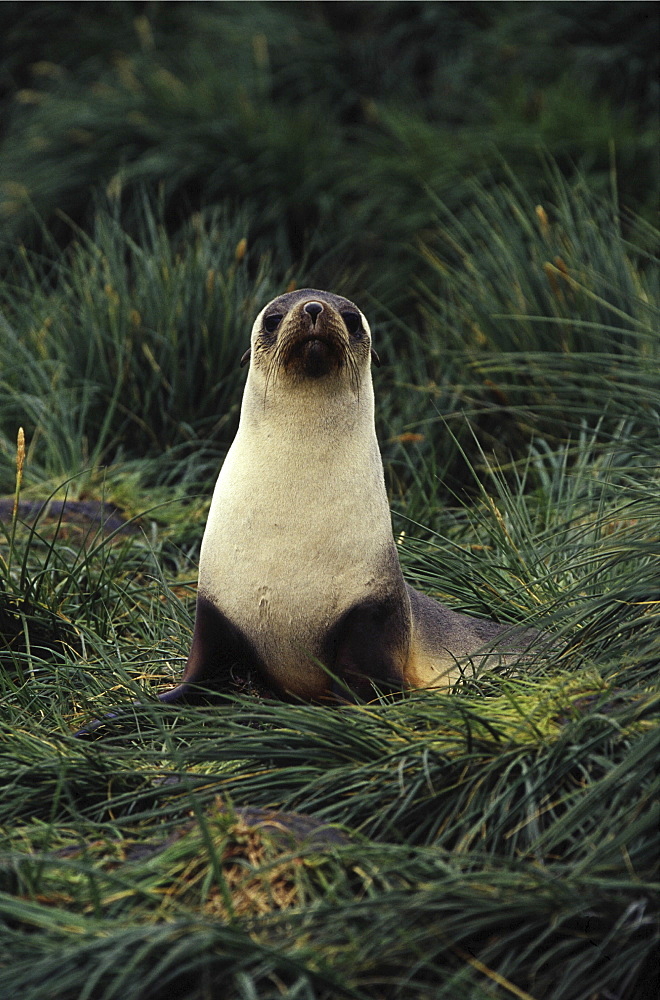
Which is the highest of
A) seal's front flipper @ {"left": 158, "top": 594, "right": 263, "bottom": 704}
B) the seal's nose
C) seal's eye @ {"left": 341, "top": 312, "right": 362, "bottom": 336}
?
the seal's nose

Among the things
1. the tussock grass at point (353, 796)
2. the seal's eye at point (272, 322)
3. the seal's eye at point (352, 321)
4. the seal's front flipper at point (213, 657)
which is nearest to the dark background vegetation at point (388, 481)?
the tussock grass at point (353, 796)

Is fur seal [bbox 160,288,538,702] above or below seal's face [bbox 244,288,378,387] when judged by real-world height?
below

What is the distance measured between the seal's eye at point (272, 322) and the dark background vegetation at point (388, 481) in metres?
0.87

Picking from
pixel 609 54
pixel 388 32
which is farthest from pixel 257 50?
pixel 609 54

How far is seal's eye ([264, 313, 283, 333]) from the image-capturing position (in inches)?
142

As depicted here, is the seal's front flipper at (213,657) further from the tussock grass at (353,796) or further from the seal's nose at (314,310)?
the seal's nose at (314,310)

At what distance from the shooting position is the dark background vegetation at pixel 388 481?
2400mm

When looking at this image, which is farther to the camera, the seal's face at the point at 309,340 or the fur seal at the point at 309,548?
the seal's face at the point at 309,340

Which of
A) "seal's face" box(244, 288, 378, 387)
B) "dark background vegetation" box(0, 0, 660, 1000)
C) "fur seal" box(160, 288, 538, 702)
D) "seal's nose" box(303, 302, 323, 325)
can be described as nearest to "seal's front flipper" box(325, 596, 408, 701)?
"fur seal" box(160, 288, 538, 702)

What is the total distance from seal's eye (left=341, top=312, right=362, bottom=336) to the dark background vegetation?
0.69 metres

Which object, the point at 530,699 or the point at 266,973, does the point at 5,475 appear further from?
the point at 266,973

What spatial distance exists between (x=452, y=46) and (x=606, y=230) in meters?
5.31

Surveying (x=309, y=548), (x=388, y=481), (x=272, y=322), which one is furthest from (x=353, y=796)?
(x=388, y=481)

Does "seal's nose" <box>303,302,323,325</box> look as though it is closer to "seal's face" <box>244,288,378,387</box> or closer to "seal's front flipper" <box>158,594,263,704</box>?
"seal's face" <box>244,288,378,387</box>
